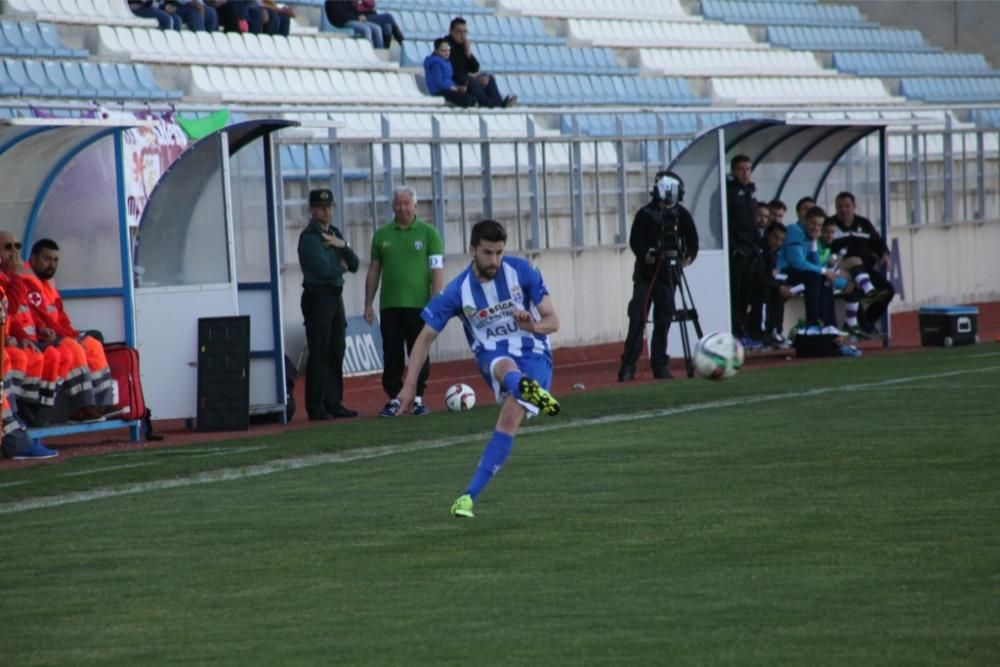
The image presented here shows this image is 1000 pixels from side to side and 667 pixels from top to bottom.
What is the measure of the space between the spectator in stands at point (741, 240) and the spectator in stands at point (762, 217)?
25 cm

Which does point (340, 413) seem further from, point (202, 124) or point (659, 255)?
point (659, 255)

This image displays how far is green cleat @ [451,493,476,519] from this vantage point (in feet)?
33.4

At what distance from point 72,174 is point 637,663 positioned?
11.1 m

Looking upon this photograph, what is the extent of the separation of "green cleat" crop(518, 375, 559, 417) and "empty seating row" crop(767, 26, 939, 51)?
1145 inches

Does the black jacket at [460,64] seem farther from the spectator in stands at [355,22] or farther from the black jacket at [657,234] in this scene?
the black jacket at [657,234]

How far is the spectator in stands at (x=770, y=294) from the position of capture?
22641 mm

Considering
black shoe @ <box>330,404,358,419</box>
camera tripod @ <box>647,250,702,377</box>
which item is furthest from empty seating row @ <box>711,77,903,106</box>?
black shoe @ <box>330,404,358,419</box>

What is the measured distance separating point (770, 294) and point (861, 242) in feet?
5.53

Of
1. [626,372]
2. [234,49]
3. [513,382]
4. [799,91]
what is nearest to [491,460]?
[513,382]

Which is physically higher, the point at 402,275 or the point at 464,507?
the point at 402,275

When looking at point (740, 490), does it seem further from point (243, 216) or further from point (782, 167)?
point (782, 167)

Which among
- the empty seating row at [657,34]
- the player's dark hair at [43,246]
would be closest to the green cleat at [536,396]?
the player's dark hair at [43,246]

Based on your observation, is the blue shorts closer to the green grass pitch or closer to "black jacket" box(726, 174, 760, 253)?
the green grass pitch

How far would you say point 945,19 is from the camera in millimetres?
42875
